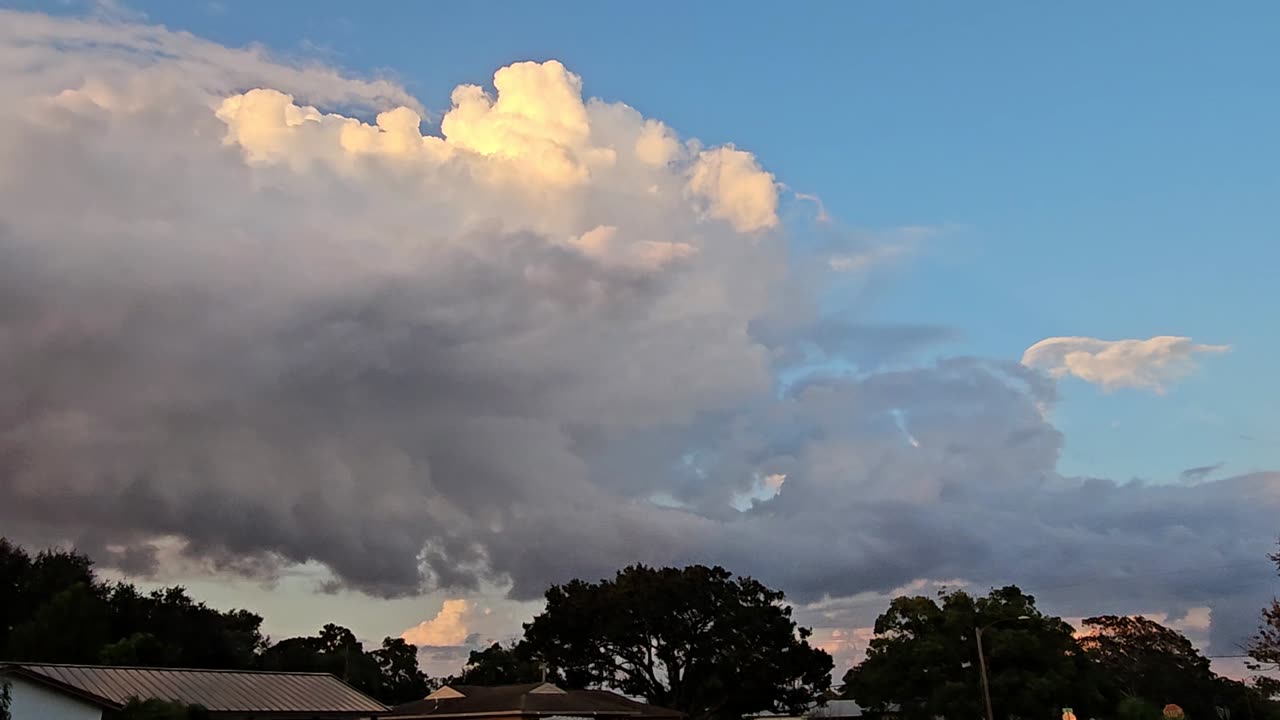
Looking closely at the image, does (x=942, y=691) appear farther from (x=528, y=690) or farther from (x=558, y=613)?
(x=558, y=613)

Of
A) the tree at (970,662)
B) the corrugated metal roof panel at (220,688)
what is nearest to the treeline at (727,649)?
the tree at (970,662)

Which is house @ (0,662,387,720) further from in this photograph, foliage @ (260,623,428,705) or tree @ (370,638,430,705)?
tree @ (370,638,430,705)

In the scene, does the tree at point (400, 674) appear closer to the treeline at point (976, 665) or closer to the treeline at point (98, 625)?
the treeline at point (98, 625)

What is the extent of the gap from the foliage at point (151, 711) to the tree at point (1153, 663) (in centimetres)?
8664

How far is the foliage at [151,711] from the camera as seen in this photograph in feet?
156

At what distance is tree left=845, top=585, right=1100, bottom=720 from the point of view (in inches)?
2864

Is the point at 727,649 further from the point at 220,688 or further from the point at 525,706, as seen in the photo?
the point at 220,688

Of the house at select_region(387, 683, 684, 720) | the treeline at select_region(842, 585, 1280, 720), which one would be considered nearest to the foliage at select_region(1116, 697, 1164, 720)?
the treeline at select_region(842, 585, 1280, 720)

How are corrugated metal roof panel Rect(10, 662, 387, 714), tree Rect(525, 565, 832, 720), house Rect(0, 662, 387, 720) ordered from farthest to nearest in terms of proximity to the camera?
1. tree Rect(525, 565, 832, 720)
2. corrugated metal roof panel Rect(10, 662, 387, 714)
3. house Rect(0, 662, 387, 720)

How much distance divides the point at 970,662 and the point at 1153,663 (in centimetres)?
5013

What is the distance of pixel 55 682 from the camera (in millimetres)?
48688

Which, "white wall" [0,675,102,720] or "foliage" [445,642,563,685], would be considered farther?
"foliage" [445,642,563,685]

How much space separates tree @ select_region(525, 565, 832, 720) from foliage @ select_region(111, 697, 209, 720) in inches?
1845

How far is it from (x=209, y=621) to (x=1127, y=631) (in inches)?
3900
